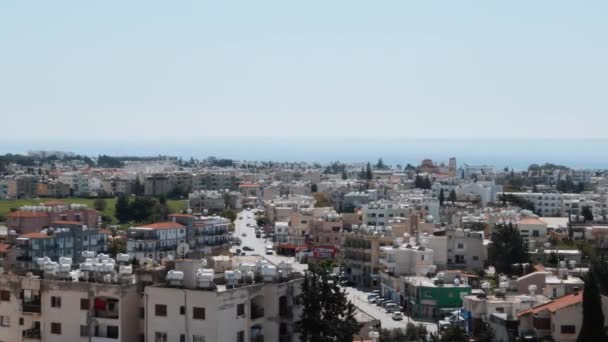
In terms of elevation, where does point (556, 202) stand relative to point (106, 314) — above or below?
below

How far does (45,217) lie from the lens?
5222 centimetres

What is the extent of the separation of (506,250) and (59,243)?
20109 millimetres

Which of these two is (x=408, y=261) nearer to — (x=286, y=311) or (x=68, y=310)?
(x=286, y=311)

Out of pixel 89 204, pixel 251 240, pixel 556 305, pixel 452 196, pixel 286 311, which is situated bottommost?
pixel 251 240

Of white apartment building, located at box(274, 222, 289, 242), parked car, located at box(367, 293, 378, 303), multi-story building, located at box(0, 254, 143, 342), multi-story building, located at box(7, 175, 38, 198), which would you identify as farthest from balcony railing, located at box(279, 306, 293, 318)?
multi-story building, located at box(7, 175, 38, 198)

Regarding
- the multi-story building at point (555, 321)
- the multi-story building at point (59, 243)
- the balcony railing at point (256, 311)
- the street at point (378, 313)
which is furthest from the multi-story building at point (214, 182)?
the balcony railing at point (256, 311)

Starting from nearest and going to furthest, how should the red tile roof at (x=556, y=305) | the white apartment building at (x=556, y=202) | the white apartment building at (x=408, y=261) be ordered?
the red tile roof at (x=556, y=305) < the white apartment building at (x=408, y=261) < the white apartment building at (x=556, y=202)

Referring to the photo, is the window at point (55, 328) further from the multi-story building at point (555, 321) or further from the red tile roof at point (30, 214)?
the red tile roof at point (30, 214)

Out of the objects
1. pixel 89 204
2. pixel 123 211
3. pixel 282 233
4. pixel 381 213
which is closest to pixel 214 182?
pixel 89 204

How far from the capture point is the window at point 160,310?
776 inches

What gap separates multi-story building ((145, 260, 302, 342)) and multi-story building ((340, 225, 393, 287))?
24499 millimetres

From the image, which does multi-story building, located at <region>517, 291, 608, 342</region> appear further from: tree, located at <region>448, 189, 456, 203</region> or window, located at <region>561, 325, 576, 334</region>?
tree, located at <region>448, 189, 456, 203</region>

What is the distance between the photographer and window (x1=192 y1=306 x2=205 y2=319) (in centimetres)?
1934

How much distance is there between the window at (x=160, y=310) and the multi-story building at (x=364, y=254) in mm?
26019
